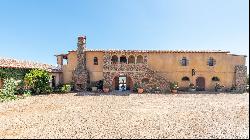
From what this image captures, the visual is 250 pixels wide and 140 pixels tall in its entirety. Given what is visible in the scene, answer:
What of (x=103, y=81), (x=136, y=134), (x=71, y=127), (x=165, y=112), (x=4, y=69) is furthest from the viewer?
(x=103, y=81)

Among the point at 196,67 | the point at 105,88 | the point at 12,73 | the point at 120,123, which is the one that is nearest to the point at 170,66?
the point at 196,67

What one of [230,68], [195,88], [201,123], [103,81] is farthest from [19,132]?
[230,68]

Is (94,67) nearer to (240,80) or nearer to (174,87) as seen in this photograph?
(174,87)

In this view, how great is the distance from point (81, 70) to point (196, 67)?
14.6 meters

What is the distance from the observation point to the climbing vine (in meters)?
27.5

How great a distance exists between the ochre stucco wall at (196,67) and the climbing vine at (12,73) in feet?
50.3

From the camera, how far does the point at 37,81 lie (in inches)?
1160

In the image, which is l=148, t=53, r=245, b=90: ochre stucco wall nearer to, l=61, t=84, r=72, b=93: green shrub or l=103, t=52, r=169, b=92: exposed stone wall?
l=103, t=52, r=169, b=92: exposed stone wall

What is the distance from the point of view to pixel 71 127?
40.8 ft

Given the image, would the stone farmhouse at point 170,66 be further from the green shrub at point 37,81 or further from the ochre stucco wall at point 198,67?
the green shrub at point 37,81

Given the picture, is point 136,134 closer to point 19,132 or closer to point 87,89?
point 19,132

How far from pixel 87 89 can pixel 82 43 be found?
19.4 ft

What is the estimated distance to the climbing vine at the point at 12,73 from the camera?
27517 mm

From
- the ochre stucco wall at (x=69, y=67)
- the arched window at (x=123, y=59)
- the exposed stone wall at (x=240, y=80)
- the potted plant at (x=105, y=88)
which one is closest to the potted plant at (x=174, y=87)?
the arched window at (x=123, y=59)
